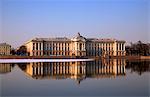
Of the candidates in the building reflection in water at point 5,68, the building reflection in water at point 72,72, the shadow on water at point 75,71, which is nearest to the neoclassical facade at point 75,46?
the building reflection in water at point 5,68

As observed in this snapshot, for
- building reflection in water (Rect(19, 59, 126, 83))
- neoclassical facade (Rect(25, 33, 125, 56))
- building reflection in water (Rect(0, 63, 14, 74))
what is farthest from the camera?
neoclassical facade (Rect(25, 33, 125, 56))

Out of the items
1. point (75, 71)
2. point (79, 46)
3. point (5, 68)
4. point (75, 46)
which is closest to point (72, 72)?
point (75, 71)

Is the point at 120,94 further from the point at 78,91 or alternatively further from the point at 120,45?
the point at 120,45

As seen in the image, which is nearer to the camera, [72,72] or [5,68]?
[72,72]

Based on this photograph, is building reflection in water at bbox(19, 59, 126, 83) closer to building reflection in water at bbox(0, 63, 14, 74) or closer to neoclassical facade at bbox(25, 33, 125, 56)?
building reflection in water at bbox(0, 63, 14, 74)

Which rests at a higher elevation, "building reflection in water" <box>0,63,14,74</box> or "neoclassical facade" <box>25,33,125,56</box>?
"neoclassical facade" <box>25,33,125,56</box>

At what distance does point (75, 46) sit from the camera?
228 ft

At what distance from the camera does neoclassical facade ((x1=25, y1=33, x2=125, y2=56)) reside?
68.9m

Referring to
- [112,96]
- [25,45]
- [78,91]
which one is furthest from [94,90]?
[25,45]

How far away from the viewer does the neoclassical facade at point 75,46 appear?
68.9 meters

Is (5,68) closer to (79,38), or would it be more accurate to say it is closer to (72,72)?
(72,72)

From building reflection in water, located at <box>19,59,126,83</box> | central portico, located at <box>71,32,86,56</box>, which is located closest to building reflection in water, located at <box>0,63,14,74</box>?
building reflection in water, located at <box>19,59,126,83</box>

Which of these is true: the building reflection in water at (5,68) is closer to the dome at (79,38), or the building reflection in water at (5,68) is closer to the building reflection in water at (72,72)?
the building reflection in water at (72,72)

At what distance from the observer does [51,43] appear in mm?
70562
